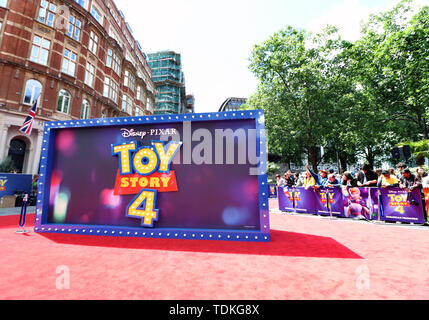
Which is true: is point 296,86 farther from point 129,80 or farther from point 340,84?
point 129,80

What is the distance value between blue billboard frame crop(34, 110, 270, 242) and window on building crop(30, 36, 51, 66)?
50.6 feet

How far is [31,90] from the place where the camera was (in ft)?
49.0

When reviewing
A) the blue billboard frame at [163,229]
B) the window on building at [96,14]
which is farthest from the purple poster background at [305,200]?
the window on building at [96,14]

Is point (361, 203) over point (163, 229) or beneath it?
over

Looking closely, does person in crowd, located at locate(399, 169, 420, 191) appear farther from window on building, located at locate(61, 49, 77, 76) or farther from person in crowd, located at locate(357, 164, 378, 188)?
window on building, located at locate(61, 49, 77, 76)

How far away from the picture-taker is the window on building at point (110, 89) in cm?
2213

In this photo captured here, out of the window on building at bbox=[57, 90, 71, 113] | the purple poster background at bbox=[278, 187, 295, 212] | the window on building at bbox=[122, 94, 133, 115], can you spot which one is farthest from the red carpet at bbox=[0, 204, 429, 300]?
the window on building at bbox=[122, 94, 133, 115]

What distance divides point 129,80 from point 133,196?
26.9 meters

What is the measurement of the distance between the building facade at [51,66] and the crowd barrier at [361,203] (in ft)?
61.2

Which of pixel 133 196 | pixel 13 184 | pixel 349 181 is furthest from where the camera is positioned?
pixel 13 184

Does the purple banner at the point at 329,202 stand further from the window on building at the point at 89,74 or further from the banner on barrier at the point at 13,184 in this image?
the window on building at the point at 89,74

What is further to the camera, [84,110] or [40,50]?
[84,110]

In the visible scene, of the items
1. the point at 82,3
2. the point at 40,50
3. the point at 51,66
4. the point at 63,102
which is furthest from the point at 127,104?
the point at 40,50
